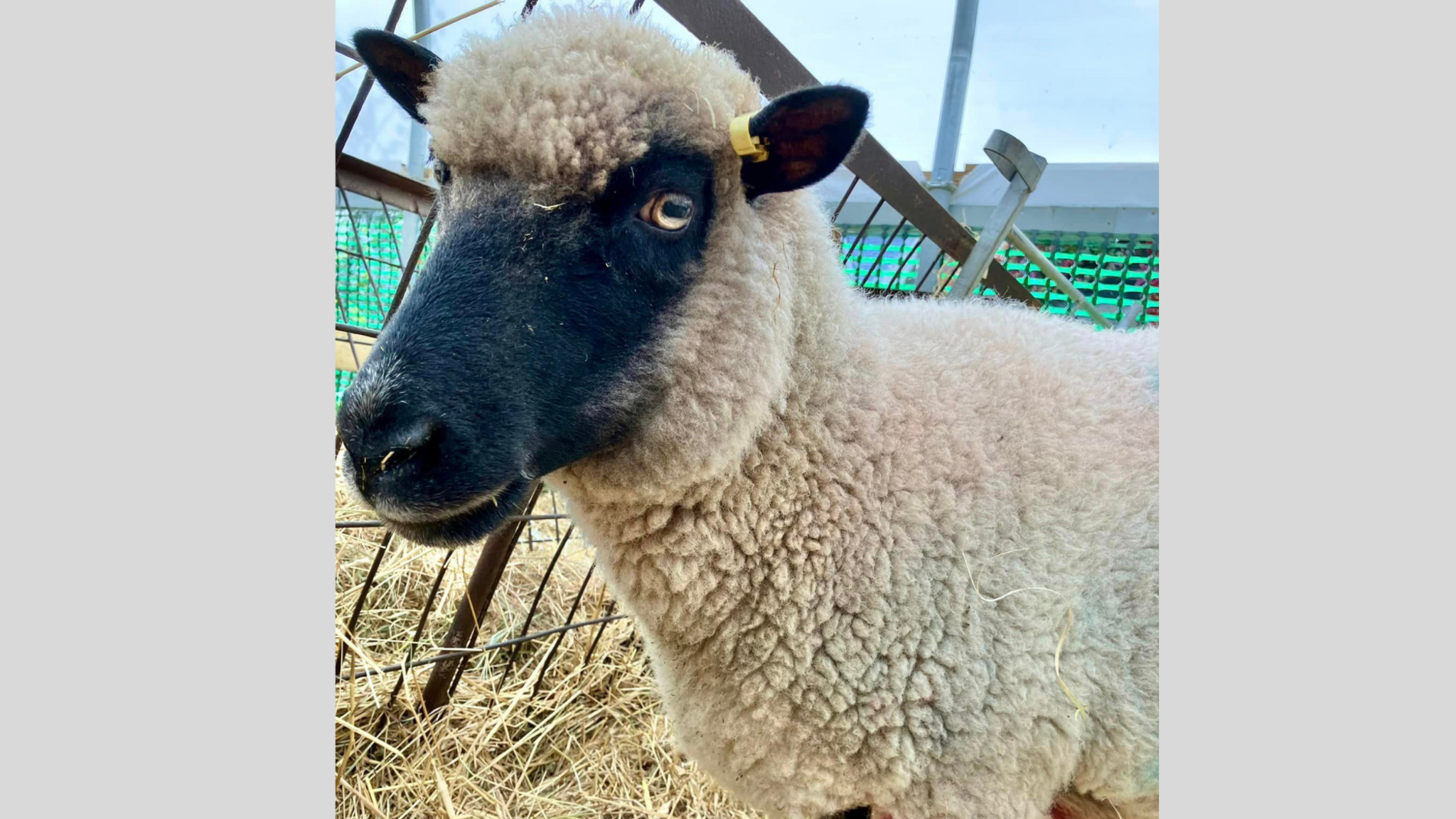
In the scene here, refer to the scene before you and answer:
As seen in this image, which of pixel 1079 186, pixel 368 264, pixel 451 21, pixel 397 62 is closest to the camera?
pixel 397 62

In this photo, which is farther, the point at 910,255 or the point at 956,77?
the point at 910,255

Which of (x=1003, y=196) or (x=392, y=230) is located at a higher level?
(x=1003, y=196)

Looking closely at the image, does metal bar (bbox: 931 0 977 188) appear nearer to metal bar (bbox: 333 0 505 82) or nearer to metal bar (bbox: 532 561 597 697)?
metal bar (bbox: 333 0 505 82)

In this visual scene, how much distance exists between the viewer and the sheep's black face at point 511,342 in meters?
1.11

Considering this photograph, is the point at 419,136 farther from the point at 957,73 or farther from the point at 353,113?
the point at 957,73

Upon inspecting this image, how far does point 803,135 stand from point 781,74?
2.34ft

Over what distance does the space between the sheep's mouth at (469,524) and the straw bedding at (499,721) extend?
0.93 meters

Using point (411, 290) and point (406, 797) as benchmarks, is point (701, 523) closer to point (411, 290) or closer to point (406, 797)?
point (411, 290)

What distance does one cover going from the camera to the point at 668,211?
1.28m

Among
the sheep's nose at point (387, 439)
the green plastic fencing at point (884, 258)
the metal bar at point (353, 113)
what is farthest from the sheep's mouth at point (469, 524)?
the green plastic fencing at point (884, 258)

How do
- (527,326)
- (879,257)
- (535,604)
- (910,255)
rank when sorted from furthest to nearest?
1. (879,257)
2. (910,255)
3. (535,604)
4. (527,326)

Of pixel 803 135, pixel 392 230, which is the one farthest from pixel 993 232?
pixel 392 230

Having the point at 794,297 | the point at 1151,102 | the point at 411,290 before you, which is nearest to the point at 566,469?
the point at 411,290

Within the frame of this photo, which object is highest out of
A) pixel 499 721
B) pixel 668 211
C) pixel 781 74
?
pixel 781 74
